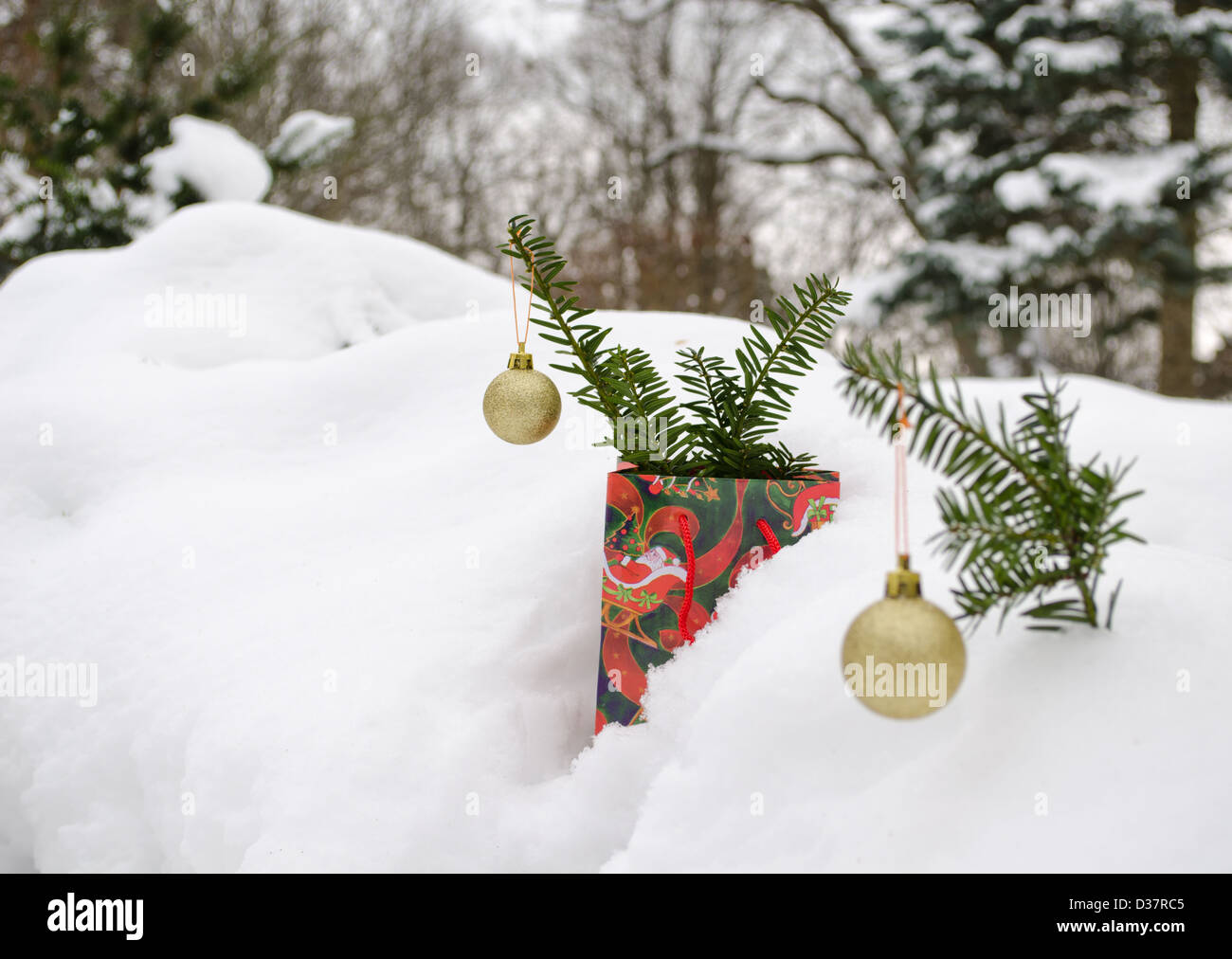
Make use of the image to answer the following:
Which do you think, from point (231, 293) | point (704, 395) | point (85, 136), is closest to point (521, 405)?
point (704, 395)

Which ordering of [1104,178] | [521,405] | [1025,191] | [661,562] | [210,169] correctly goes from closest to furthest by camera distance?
[661,562] < [521,405] < [210,169] < [1104,178] < [1025,191]

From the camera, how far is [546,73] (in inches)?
416

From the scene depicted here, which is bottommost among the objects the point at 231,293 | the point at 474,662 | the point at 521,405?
the point at 474,662

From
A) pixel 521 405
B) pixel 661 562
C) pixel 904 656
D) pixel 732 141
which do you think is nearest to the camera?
pixel 904 656

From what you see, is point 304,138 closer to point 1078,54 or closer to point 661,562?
point 661,562

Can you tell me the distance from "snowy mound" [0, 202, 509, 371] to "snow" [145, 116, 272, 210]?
148 cm

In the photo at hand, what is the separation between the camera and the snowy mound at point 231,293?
7.73 feet

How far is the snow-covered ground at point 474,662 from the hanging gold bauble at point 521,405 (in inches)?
6.6

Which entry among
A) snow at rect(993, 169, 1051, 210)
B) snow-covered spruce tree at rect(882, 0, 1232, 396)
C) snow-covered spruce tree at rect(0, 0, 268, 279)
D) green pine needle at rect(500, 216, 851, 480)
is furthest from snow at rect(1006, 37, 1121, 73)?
green pine needle at rect(500, 216, 851, 480)

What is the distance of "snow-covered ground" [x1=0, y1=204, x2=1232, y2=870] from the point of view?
77 centimetres

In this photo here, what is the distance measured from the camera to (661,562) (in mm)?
1059

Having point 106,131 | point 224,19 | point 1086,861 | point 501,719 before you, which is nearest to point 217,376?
point 501,719

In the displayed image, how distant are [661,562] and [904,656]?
382 mm
